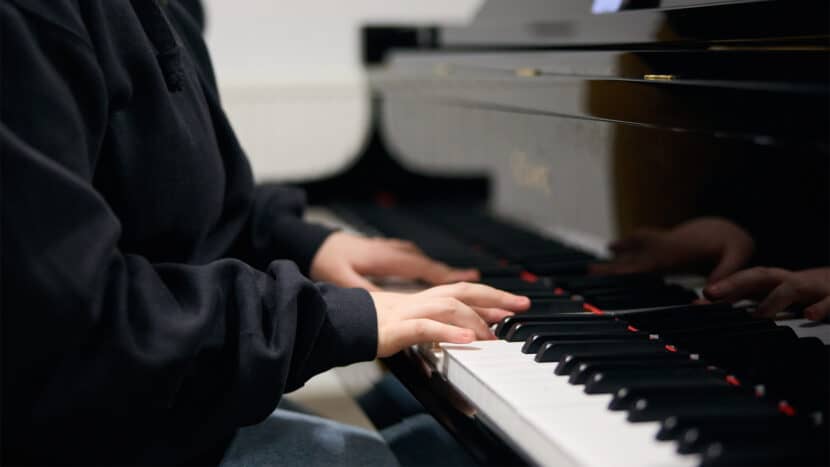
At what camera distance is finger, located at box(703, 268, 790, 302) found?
37.7 inches

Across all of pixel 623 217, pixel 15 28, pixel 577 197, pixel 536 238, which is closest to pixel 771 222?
pixel 623 217

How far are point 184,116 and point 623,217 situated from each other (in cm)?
61

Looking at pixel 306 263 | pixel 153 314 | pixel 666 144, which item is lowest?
pixel 306 263

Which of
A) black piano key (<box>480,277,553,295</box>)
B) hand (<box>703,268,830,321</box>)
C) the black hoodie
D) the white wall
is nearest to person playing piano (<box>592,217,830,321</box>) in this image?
hand (<box>703,268,830,321</box>)

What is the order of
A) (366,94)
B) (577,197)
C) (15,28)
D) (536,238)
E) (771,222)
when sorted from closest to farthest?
1. (15,28)
2. (771,222)
3. (577,197)
4. (536,238)
5. (366,94)

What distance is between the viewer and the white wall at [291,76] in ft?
8.75

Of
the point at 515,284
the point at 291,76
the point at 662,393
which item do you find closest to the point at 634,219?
the point at 515,284

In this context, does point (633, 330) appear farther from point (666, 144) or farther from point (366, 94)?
point (366, 94)

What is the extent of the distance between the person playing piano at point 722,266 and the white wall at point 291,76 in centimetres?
157

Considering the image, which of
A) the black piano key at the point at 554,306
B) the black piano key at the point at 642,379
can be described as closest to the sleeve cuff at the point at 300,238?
the black piano key at the point at 554,306

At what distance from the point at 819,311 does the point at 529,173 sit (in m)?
0.65

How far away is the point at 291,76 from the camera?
2.75 m

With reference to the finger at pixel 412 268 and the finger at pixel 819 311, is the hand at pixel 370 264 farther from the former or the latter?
the finger at pixel 819 311

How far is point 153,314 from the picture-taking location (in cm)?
80
